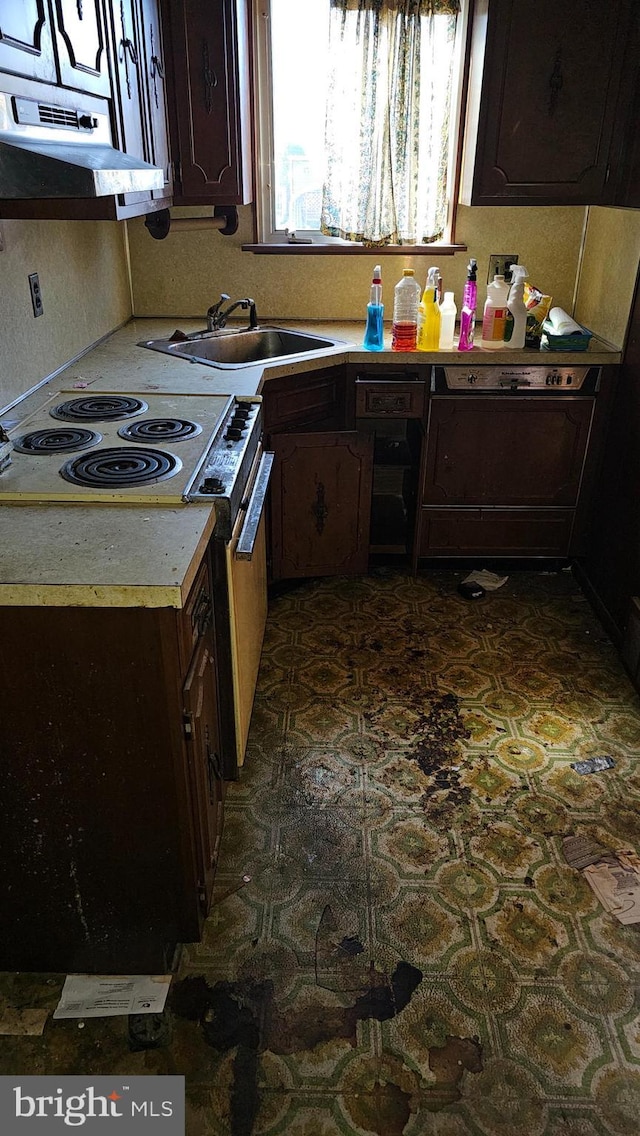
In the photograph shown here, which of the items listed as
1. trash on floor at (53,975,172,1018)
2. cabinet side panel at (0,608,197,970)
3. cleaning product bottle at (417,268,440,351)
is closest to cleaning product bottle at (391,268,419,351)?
cleaning product bottle at (417,268,440,351)

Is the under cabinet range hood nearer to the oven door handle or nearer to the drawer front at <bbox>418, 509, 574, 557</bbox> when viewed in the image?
the oven door handle

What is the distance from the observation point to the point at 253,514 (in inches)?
77.4

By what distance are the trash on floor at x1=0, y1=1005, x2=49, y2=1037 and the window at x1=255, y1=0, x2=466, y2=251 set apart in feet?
9.29

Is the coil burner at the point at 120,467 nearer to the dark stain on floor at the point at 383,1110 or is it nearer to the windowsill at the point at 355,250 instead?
the dark stain on floor at the point at 383,1110

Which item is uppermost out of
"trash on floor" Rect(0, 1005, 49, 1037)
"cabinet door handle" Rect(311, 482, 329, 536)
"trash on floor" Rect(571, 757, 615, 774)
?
"cabinet door handle" Rect(311, 482, 329, 536)

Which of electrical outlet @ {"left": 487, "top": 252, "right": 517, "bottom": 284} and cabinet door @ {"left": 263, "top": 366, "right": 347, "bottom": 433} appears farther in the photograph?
electrical outlet @ {"left": 487, "top": 252, "right": 517, "bottom": 284}

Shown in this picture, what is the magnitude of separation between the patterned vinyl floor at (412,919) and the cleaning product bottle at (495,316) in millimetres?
1161

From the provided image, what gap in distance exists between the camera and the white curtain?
2.87 meters

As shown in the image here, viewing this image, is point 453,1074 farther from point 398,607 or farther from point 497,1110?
point 398,607

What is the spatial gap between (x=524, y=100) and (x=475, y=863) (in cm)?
251

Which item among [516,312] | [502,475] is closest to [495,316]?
[516,312]

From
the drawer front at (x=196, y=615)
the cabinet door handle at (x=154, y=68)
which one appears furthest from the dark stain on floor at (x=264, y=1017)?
the cabinet door handle at (x=154, y=68)

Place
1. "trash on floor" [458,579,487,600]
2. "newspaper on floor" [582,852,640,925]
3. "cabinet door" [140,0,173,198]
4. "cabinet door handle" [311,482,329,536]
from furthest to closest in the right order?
"trash on floor" [458,579,487,600] → "cabinet door handle" [311,482,329,536] → "cabinet door" [140,0,173,198] → "newspaper on floor" [582,852,640,925]

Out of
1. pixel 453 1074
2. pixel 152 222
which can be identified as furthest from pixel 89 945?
pixel 152 222
